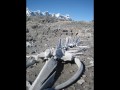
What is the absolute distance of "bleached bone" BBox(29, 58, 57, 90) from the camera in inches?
56.9

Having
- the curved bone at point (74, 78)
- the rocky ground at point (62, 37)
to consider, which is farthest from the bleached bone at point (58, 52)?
the curved bone at point (74, 78)

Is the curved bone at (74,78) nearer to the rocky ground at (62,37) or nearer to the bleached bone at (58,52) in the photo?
the rocky ground at (62,37)

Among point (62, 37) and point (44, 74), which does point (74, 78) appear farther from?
point (62, 37)

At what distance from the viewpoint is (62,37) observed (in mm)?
1771

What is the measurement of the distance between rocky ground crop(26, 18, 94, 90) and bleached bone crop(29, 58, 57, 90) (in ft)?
0.14

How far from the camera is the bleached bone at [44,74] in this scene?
145 cm

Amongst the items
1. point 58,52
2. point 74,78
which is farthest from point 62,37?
point 74,78

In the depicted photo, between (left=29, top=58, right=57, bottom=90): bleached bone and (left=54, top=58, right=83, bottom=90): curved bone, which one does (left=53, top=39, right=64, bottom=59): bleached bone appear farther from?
(left=54, top=58, right=83, bottom=90): curved bone

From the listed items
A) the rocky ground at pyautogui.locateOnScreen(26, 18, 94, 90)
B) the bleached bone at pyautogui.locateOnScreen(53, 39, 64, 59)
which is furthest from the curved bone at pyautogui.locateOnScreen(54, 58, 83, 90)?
the bleached bone at pyautogui.locateOnScreen(53, 39, 64, 59)

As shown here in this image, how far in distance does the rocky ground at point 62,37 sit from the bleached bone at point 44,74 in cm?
4
